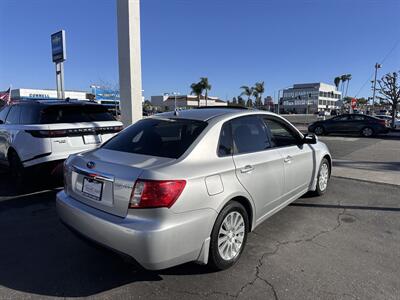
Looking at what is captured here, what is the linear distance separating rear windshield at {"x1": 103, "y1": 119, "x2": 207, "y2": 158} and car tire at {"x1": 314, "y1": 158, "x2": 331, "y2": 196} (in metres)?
2.99

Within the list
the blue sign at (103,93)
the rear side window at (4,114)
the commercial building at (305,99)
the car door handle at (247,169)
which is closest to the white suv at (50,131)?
the rear side window at (4,114)

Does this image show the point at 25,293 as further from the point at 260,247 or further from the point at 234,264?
the point at 260,247

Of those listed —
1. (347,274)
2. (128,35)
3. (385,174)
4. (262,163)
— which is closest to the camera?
(347,274)

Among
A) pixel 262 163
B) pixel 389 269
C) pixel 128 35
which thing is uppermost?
pixel 128 35

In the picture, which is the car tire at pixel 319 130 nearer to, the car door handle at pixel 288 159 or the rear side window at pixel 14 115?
the car door handle at pixel 288 159

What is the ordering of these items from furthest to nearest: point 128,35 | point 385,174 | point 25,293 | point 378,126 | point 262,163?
1. point 378,126
2. point 128,35
3. point 385,174
4. point 262,163
5. point 25,293

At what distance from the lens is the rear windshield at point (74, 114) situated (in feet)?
18.6

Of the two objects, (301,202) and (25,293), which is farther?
(301,202)

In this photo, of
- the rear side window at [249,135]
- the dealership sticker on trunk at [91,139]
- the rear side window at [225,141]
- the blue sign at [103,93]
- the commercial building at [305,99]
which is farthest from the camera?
the commercial building at [305,99]

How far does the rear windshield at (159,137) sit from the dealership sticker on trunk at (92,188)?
0.50m

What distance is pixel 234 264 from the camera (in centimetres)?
336

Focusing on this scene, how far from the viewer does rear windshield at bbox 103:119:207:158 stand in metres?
3.18

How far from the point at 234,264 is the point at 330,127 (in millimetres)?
19772

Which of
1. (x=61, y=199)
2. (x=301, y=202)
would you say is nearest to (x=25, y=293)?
(x=61, y=199)
